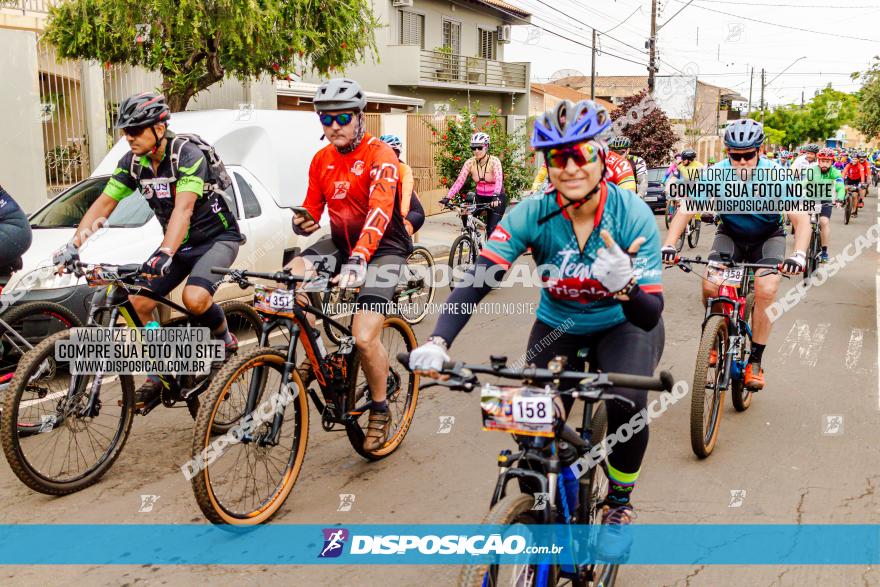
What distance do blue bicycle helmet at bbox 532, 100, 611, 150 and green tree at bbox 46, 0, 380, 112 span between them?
9.41 m

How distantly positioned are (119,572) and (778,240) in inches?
199

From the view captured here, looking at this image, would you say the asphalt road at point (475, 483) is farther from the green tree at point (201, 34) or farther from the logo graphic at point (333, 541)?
the green tree at point (201, 34)

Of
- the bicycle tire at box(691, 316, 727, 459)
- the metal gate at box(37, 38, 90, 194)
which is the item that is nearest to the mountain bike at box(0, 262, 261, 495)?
the bicycle tire at box(691, 316, 727, 459)

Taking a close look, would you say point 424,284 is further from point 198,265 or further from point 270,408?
point 270,408

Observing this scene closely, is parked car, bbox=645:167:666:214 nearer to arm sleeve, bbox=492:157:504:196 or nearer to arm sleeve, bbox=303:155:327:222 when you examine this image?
arm sleeve, bbox=492:157:504:196

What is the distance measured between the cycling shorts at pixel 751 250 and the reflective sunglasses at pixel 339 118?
9.40 ft

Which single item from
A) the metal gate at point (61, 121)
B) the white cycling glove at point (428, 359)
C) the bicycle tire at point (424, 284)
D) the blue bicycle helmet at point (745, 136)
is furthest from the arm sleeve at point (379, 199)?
the metal gate at point (61, 121)

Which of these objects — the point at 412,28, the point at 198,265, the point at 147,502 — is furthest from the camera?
the point at 412,28

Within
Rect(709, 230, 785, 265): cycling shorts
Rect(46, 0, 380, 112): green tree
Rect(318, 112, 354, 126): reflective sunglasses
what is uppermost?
Rect(46, 0, 380, 112): green tree

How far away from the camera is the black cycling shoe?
5184 mm

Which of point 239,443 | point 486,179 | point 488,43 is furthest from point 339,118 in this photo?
point 488,43

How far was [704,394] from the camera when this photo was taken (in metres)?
5.34

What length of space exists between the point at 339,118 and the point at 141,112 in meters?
1.16

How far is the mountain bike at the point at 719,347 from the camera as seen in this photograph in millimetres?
5355
